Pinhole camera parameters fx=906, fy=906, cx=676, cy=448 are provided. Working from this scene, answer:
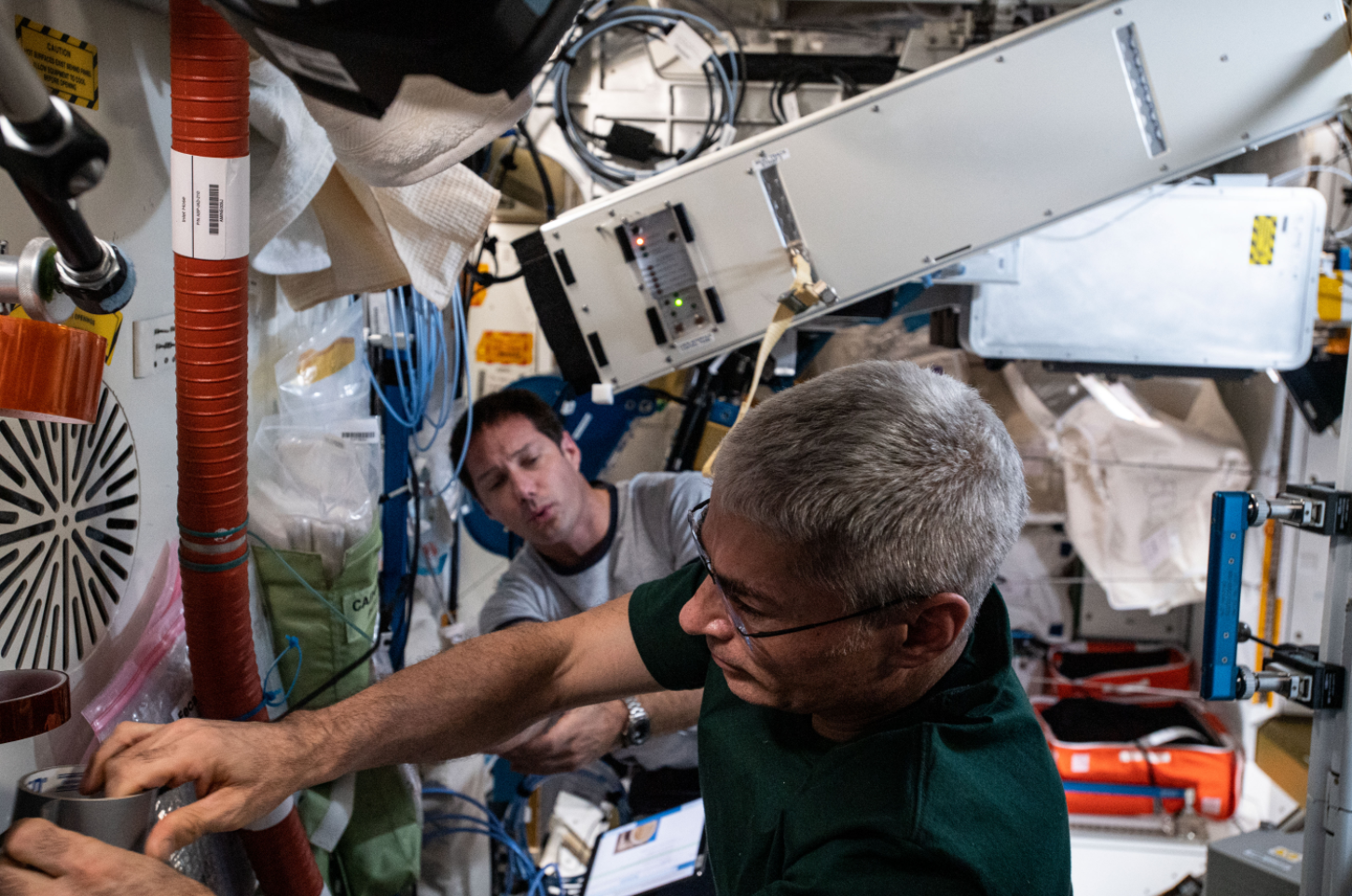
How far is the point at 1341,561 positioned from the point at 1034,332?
41.9 inches

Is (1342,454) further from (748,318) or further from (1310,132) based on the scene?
(1310,132)

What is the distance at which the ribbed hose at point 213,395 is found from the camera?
0.95 meters

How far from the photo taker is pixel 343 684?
154 centimetres

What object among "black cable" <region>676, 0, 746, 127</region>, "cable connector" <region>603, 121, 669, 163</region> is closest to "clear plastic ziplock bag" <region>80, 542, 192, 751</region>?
"cable connector" <region>603, 121, 669, 163</region>

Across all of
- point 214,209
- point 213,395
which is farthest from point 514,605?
point 214,209

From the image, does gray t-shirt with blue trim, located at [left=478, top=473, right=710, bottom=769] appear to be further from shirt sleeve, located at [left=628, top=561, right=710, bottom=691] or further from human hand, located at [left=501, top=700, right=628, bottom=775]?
shirt sleeve, located at [left=628, top=561, right=710, bottom=691]

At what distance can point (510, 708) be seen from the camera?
1.30 meters

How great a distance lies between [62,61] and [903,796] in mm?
1154

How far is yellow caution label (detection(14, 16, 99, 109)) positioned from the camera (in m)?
0.92

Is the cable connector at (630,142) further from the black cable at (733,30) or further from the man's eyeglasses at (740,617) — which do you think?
the man's eyeglasses at (740,617)

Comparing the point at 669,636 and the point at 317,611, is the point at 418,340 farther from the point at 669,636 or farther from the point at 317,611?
the point at 669,636

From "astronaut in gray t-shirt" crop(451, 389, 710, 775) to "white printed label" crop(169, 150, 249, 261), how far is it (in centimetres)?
140

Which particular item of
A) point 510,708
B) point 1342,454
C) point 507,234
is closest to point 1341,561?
point 1342,454

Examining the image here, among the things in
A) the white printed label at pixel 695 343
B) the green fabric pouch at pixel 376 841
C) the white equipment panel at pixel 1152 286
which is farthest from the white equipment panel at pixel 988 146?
the green fabric pouch at pixel 376 841
